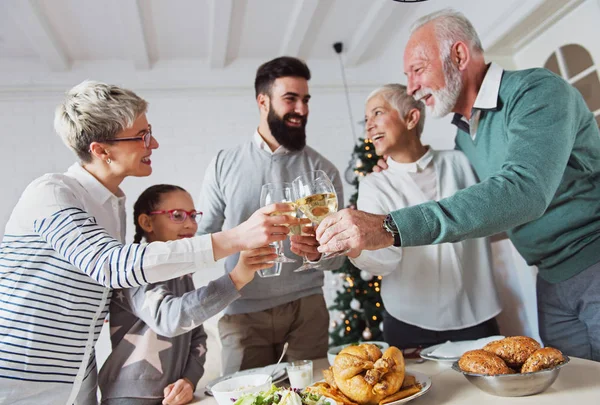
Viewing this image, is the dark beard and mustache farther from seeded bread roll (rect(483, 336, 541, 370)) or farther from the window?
the window

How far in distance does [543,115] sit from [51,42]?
399cm

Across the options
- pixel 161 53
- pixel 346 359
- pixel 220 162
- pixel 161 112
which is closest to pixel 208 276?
pixel 161 112

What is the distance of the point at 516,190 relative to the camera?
48.3 inches

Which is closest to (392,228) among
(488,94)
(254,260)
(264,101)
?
(254,260)

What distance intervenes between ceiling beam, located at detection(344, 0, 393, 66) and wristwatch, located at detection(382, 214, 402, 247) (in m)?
3.26

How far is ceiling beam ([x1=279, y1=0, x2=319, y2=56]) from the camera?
12.8 ft

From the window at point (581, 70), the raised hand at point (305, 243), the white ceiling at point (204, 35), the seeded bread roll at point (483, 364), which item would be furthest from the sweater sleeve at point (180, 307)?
the white ceiling at point (204, 35)

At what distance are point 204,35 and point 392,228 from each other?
3689 millimetres

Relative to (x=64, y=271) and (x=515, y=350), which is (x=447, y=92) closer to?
(x=515, y=350)

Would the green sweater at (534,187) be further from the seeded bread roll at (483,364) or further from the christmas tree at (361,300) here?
the christmas tree at (361,300)

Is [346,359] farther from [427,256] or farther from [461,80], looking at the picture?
[461,80]

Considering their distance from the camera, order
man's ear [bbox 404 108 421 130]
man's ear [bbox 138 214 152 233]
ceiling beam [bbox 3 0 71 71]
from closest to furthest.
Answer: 1. man's ear [bbox 138 214 152 233]
2. man's ear [bbox 404 108 421 130]
3. ceiling beam [bbox 3 0 71 71]

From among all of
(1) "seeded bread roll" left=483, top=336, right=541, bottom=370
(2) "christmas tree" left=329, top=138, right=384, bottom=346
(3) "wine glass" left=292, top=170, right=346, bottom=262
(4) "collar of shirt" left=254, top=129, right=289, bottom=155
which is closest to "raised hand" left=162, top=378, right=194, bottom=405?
(3) "wine glass" left=292, top=170, right=346, bottom=262

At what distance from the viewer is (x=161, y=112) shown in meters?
4.72
